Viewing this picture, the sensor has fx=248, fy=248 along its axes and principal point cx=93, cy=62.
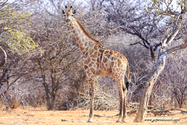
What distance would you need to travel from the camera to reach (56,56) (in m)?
12.2

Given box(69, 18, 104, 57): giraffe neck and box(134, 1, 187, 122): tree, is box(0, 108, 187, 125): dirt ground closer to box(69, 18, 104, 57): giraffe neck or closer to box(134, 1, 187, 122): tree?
box(134, 1, 187, 122): tree

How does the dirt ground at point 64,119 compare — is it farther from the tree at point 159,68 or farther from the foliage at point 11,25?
the foliage at point 11,25

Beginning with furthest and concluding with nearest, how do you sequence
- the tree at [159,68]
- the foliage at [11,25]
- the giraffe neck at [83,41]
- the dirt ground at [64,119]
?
the foliage at [11,25], the giraffe neck at [83,41], the tree at [159,68], the dirt ground at [64,119]

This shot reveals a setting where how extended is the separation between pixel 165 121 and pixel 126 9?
8.74 meters

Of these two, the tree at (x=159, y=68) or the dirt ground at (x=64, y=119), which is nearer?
the dirt ground at (x=64, y=119)

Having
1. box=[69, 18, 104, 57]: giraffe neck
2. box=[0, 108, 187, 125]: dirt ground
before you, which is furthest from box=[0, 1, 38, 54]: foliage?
box=[0, 108, 187, 125]: dirt ground

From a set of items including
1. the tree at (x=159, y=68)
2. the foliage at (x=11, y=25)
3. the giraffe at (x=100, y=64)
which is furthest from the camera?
the foliage at (x=11, y=25)

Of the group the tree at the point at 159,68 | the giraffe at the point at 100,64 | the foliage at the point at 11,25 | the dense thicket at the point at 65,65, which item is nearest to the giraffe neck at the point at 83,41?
the giraffe at the point at 100,64

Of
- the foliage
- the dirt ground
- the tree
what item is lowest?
the dirt ground

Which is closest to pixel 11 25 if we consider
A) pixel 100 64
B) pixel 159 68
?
pixel 100 64

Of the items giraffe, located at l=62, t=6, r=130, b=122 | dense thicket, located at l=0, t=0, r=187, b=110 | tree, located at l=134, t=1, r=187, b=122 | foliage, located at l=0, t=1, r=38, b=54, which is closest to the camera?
tree, located at l=134, t=1, r=187, b=122

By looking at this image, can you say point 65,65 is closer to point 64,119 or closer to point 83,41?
point 83,41

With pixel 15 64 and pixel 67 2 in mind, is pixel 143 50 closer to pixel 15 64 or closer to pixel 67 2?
pixel 67 2

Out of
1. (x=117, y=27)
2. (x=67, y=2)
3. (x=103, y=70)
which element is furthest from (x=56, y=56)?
(x=103, y=70)
